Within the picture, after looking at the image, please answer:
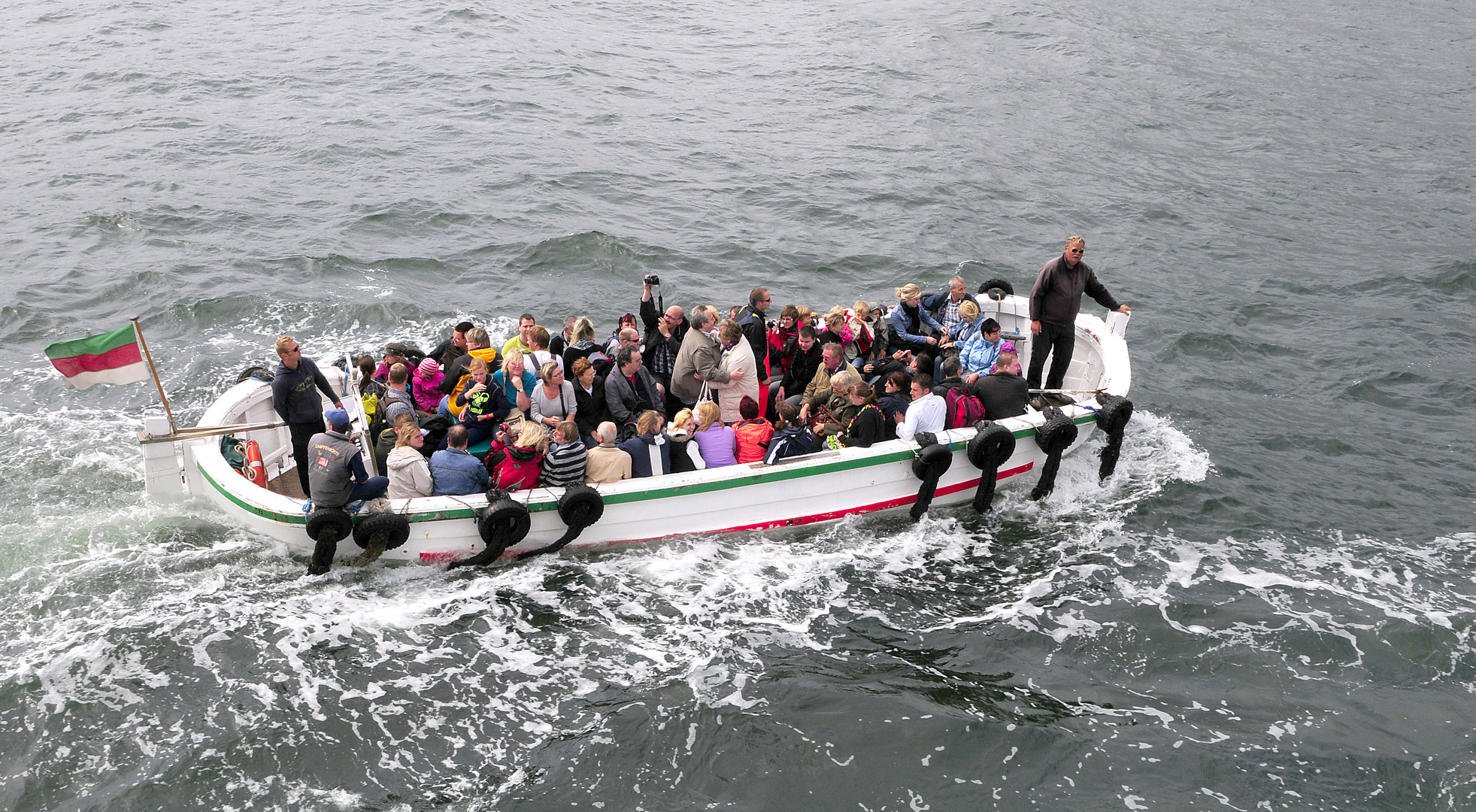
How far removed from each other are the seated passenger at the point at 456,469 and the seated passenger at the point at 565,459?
0.55m

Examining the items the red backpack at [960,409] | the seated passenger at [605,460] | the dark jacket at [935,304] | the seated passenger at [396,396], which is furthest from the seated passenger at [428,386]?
the dark jacket at [935,304]

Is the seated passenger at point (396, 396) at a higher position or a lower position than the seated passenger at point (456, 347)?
lower

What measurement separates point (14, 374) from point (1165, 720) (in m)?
13.5

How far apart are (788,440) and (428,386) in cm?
333

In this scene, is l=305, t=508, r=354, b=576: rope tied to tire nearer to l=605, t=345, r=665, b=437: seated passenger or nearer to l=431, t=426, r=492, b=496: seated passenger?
l=431, t=426, r=492, b=496: seated passenger

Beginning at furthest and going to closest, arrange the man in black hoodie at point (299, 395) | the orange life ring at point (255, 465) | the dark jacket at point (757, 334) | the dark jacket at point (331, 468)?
the dark jacket at point (757, 334) → the orange life ring at point (255, 465) → the man in black hoodie at point (299, 395) → the dark jacket at point (331, 468)

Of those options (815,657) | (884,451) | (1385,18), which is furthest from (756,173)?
(1385,18)

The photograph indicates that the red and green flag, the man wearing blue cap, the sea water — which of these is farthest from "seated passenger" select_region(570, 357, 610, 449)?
the red and green flag

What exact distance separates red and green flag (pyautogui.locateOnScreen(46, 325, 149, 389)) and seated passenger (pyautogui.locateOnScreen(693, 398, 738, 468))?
4.44m

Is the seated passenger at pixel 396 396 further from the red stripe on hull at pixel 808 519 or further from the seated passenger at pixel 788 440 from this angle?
the seated passenger at pixel 788 440

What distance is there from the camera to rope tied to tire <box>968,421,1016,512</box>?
30.9 feet

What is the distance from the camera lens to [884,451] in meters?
9.30

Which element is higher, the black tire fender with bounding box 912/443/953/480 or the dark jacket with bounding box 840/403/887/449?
the dark jacket with bounding box 840/403/887/449

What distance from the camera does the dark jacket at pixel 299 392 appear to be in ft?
29.5
